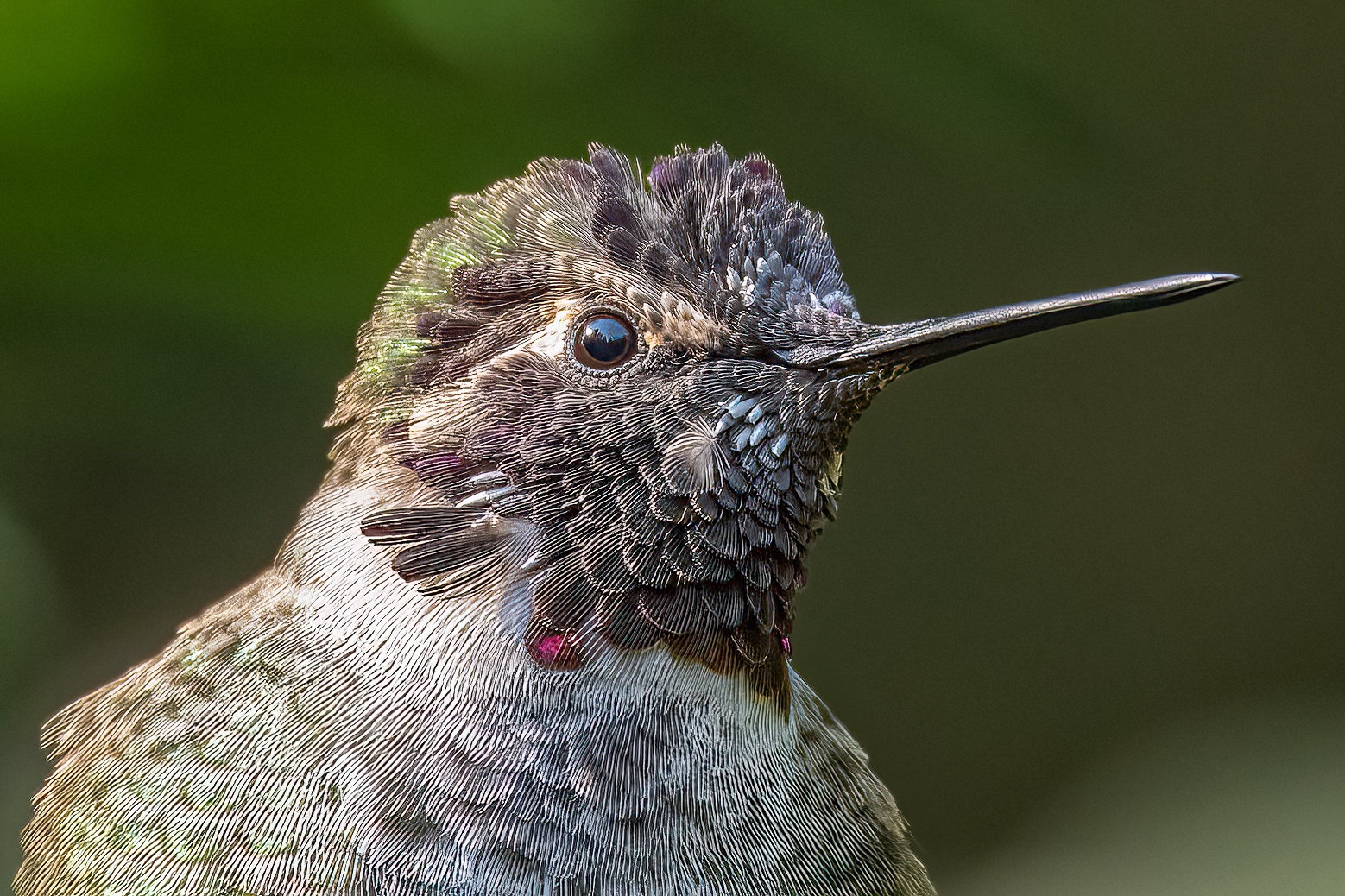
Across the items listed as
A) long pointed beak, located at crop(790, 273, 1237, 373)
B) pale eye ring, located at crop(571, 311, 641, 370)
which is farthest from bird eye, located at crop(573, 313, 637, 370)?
long pointed beak, located at crop(790, 273, 1237, 373)

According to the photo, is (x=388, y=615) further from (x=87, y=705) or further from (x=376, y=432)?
(x=87, y=705)

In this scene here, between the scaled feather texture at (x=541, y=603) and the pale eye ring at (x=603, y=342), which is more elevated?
A: the pale eye ring at (x=603, y=342)

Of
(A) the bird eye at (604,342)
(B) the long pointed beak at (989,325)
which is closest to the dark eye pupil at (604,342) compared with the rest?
(A) the bird eye at (604,342)

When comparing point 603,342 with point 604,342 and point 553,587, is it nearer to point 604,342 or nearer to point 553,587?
point 604,342

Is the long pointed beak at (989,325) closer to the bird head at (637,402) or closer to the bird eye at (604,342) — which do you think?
the bird head at (637,402)

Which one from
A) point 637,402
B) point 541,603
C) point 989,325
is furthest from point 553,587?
point 989,325

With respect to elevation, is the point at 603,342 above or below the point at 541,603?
above

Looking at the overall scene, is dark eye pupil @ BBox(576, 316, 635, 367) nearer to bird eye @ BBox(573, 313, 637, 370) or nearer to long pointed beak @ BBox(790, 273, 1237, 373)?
bird eye @ BBox(573, 313, 637, 370)

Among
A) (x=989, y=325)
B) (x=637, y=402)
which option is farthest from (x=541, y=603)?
(x=989, y=325)
